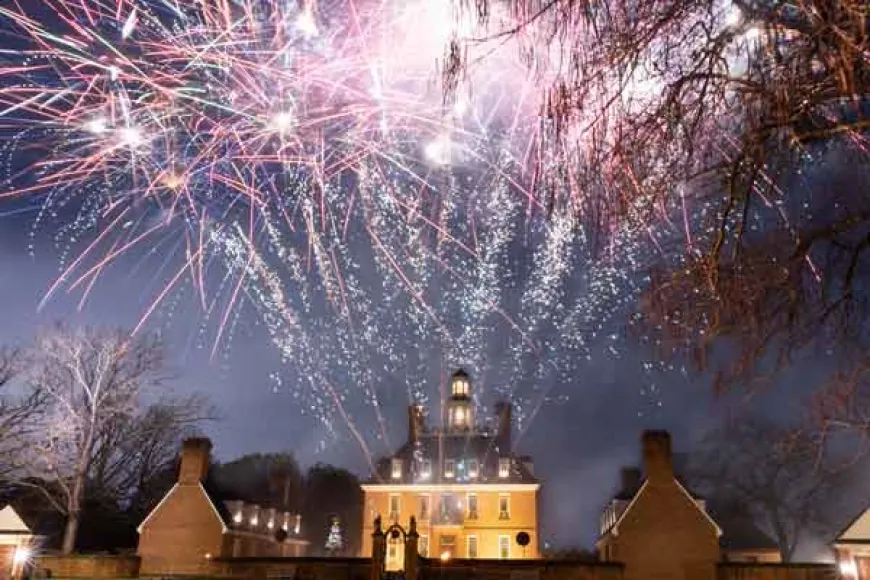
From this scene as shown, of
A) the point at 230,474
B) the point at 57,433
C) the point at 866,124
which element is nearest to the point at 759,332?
the point at 866,124

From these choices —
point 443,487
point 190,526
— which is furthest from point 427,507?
point 190,526

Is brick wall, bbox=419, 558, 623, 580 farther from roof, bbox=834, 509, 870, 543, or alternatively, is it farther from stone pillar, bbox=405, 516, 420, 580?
Answer: roof, bbox=834, 509, 870, 543

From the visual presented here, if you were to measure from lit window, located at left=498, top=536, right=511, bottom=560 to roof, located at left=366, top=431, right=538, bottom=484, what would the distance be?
10.3 feet

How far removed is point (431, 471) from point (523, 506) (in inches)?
228

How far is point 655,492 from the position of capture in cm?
3056

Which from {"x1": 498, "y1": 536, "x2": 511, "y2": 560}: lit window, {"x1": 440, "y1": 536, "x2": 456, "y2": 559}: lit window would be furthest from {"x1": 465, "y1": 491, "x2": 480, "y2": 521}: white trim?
{"x1": 498, "y1": 536, "x2": 511, "y2": 560}: lit window

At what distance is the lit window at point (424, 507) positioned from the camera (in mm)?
42781

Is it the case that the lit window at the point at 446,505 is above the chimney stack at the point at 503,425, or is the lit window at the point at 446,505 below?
below

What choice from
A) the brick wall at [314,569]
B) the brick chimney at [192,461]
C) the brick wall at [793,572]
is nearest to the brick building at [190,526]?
the brick chimney at [192,461]

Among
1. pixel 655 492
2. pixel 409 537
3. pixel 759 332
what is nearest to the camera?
pixel 759 332

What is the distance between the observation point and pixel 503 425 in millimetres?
45781

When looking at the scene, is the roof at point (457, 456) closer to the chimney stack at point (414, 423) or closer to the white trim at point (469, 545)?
the chimney stack at point (414, 423)

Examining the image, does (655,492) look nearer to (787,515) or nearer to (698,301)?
(787,515)

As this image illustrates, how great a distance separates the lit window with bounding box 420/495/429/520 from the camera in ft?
140
